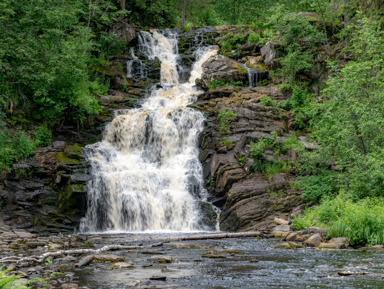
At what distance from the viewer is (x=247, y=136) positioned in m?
22.2

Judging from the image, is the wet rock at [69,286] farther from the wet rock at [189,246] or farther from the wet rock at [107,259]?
the wet rock at [189,246]

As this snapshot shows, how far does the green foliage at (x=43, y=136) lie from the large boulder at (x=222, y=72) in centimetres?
1183

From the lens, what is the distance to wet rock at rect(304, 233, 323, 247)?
13.3 meters

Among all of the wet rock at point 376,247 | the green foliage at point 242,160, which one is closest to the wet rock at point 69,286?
the wet rock at point 376,247

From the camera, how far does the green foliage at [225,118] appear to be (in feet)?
78.9

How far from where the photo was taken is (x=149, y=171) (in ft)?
74.7

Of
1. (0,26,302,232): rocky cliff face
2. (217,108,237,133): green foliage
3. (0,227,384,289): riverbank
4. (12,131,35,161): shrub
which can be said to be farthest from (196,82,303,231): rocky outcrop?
(12,131,35,161): shrub

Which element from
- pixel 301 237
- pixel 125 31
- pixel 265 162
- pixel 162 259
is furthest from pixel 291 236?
pixel 125 31

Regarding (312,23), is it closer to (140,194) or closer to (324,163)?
(324,163)

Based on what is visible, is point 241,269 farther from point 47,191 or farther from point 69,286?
point 47,191

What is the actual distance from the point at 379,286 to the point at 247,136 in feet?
49.3

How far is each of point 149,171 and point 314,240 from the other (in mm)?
11422

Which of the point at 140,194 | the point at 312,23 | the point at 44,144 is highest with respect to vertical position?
the point at 312,23

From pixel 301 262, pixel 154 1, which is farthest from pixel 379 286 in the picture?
pixel 154 1
